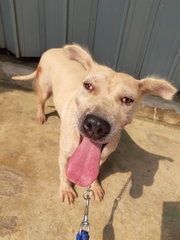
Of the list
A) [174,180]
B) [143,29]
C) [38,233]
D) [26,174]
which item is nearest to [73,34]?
[143,29]

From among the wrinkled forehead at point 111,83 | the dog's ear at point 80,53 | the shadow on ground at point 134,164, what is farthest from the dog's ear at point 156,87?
the shadow on ground at point 134,164

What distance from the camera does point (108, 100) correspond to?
2299mm

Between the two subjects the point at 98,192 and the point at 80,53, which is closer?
the point at 80,53

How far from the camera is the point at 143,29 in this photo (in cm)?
490

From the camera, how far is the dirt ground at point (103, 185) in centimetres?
281

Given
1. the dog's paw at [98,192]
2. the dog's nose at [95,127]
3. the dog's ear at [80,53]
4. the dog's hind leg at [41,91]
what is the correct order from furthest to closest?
1. the dog's hind leg at [41,91]
2. the dog's paw at [98,192]
3. the dog's ear at [80,53]
4. the dog's nose at [95,127]

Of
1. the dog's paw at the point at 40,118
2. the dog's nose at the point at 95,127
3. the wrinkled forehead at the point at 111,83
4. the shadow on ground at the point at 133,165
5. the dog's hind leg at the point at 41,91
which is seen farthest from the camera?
the dog's paw at the point at 40,118

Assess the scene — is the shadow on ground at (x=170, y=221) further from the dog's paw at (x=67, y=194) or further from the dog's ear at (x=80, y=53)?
the dog's ear at (x=80, y=53)

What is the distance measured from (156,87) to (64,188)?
1994mm

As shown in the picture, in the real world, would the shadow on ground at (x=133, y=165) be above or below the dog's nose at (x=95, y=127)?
below

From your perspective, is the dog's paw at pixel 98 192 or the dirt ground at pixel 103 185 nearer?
the dirt ground at pixel 103 185

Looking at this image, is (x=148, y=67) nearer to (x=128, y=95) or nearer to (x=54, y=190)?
(x=128, y=95)

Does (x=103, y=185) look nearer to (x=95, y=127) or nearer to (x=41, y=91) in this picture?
(x=95, y=127)

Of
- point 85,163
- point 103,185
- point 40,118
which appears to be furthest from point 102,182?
point 40,118
